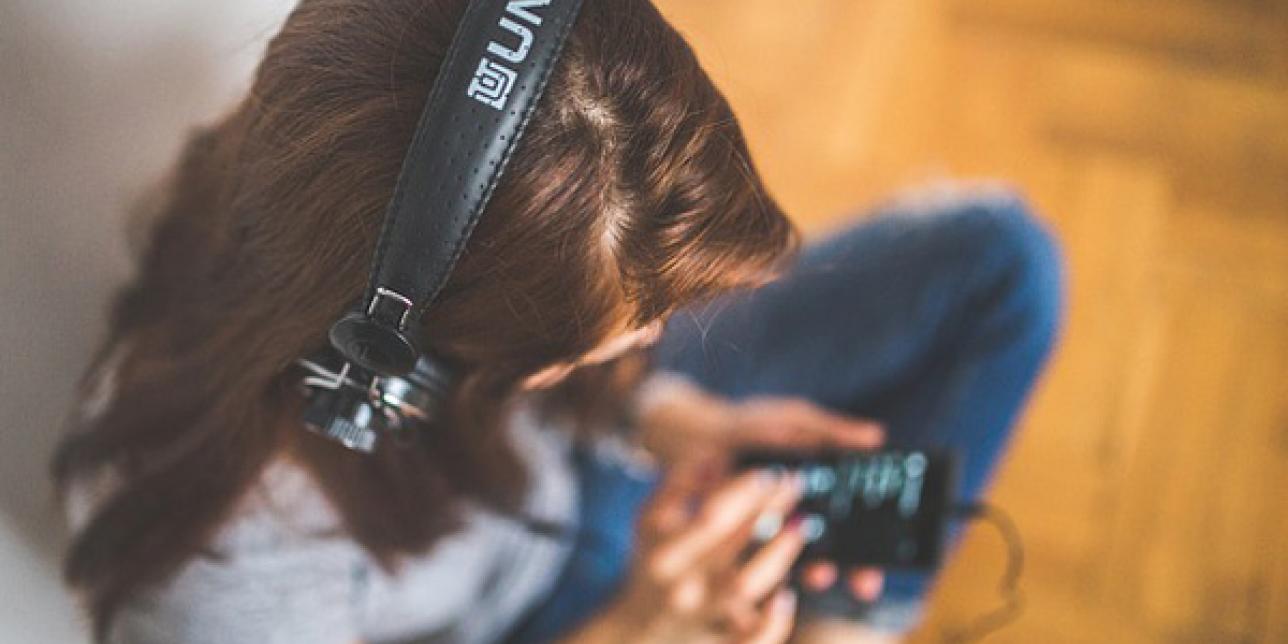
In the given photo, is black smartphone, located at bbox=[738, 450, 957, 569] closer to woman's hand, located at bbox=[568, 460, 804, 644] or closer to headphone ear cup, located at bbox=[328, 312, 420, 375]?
woman's hand, located at bbox=[568, 460, 804, 644]

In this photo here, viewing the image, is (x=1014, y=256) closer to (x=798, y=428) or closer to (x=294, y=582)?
(x=798, y=428)

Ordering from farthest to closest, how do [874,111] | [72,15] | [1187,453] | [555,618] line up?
[874,111], [1187,453], [555,618], [72,15]

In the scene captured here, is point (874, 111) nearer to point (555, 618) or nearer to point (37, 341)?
point (555, 618)

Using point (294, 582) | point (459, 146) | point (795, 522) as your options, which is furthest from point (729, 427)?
point (459, 146)

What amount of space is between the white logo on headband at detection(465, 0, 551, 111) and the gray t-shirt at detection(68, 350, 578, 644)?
0.91 feet

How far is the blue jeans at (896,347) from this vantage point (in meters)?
0.77

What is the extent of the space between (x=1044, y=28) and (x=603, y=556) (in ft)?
2.73

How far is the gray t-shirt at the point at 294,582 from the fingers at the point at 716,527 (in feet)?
0.36

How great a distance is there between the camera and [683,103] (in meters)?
0.42

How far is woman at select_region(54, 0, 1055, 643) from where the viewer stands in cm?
41

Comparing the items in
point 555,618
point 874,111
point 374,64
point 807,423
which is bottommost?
point 555,618

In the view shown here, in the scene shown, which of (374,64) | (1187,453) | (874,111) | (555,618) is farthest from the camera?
(874,111)

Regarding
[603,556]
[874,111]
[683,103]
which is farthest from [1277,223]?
[683,103]

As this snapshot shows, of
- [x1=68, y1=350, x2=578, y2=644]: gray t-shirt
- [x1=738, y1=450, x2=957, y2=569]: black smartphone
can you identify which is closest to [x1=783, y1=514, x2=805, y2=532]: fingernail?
[x1=738, y1=450, x2=957, y2=569]: black smartphone
